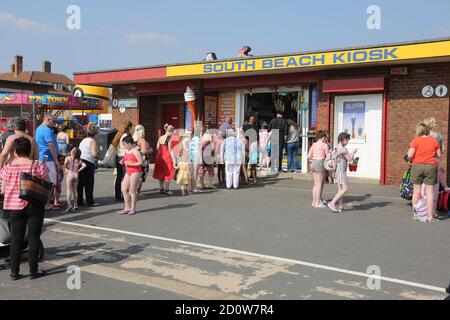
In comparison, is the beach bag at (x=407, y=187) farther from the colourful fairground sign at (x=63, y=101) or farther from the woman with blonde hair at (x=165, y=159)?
the colourful fairground sign at (x=63, y=101)

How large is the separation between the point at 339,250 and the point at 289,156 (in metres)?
9.23

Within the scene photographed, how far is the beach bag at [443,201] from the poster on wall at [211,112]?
9.91 metres

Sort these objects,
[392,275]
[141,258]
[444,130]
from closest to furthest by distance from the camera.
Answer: [392,275] → [141,258] → [444,130]

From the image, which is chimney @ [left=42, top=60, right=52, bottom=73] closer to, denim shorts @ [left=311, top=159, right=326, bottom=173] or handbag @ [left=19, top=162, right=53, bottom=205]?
denim shorts @ [left=311, top=159, right=326, bottom=173]

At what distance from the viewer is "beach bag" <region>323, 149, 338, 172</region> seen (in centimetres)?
987

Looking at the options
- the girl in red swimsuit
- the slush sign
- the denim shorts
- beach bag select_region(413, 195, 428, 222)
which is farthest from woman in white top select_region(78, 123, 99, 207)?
the slush sign

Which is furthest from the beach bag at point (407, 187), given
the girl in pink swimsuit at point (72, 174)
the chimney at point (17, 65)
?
the chimney at point (17, 65)

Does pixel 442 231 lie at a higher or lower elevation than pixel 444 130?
lower

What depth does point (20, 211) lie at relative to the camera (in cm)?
540

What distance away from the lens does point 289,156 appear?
1574 cm

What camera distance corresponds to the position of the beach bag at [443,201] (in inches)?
375

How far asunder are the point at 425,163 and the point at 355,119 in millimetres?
5809
